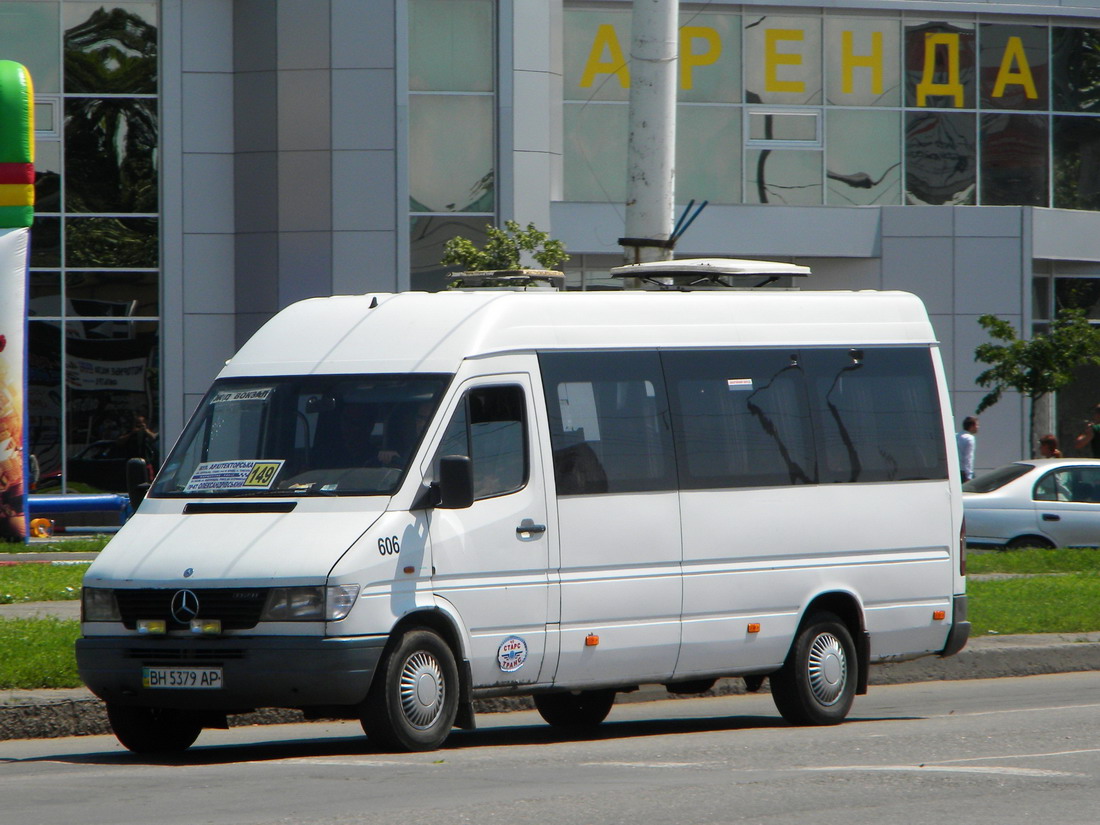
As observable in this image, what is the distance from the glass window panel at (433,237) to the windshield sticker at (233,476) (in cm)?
1905

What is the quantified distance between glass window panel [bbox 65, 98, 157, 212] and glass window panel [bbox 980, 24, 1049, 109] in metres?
14.4

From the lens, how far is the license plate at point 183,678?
879 centimetres

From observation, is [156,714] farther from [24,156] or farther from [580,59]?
[580,59]

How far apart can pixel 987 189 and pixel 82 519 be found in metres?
16.7

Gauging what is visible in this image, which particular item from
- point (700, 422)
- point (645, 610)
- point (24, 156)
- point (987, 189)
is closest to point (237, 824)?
point (645, 610)

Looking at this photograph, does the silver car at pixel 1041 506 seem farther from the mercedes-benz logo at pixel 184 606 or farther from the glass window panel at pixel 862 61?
the mercedes-benz logo at pixel 184 606

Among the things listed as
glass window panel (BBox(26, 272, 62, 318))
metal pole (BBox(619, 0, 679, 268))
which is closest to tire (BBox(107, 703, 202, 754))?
metal pole (BBox(619, 0, 679, 268))

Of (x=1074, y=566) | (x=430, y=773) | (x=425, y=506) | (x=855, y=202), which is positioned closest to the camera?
(x=430, y=773)

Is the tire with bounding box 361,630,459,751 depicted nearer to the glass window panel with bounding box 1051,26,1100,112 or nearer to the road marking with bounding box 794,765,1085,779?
the road marking with bounding box 794,765,1085,779

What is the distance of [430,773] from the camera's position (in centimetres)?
816

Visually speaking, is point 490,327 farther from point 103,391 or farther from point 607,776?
point 103,391

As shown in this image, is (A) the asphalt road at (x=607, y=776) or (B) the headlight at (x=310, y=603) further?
(B) the headlight at (x=310, y=603)

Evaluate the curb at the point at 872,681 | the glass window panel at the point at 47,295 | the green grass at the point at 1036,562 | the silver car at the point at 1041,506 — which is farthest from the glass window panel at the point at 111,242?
the curb at the point at 872,681

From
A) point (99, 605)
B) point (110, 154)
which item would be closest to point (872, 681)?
point (99, 605)
